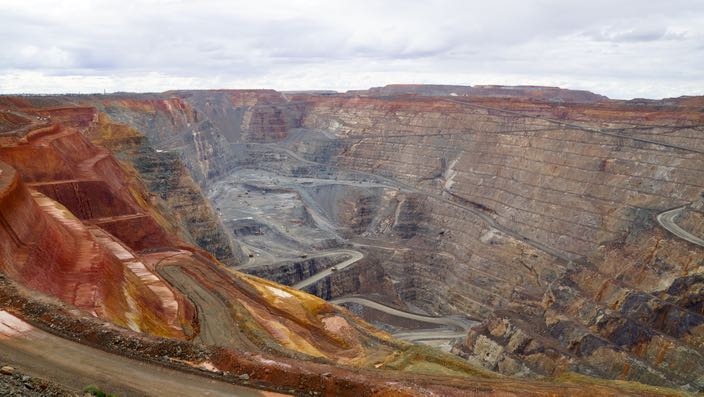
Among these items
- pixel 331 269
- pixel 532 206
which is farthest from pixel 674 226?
pixel 331 269

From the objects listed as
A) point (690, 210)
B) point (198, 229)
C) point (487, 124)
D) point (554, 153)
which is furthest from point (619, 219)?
point (198, 229)

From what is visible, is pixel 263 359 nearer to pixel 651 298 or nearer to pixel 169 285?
pixel 169 285

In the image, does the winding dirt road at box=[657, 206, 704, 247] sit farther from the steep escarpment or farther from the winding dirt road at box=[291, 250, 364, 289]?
the winding dirt road at box=[291, 250, 364, 289]

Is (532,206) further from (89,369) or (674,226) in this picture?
(89,369)

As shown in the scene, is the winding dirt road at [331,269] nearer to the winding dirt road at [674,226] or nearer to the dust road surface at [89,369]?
the winding dirt road at [674,226]

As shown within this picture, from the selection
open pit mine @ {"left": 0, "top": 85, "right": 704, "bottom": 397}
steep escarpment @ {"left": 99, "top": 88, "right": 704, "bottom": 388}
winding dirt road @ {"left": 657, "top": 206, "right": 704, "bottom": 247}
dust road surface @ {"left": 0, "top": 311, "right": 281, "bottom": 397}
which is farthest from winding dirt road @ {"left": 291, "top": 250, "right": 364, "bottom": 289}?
dust road surface @ {"left": 0, "top": 311, "right": 281, "bottom": 397}

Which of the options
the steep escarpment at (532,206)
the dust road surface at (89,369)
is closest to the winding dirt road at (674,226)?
the steep escarpment at (532,206)
